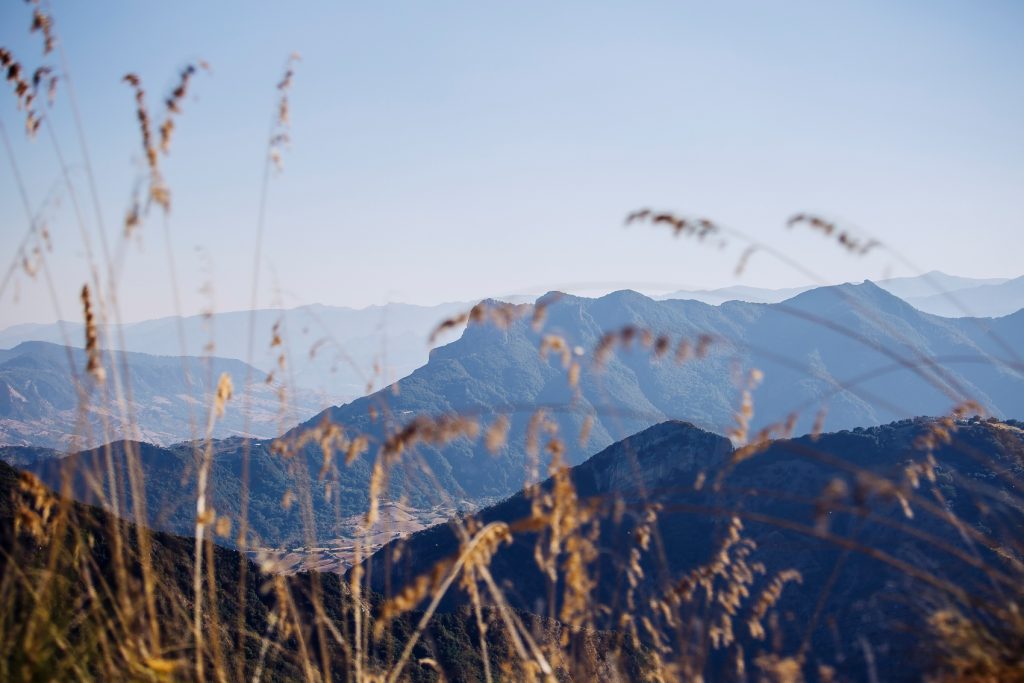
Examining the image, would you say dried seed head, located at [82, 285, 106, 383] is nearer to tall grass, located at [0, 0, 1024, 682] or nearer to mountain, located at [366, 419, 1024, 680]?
tall grass, located at [0, 0, 1024, 682]

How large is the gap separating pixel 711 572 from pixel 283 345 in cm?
219

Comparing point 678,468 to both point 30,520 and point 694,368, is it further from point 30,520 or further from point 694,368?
point 694,368

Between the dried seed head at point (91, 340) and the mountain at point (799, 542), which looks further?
the dried seed head at point (91, 340)

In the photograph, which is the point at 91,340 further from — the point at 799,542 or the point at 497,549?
the point at 799,542

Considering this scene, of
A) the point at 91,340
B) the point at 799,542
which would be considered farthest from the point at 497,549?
the point at 799,542

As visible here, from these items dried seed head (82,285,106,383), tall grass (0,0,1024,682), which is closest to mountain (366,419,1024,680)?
tall grass (0,0,1024,682)

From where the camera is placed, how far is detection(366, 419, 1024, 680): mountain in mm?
2281

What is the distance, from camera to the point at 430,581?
6.50 feet

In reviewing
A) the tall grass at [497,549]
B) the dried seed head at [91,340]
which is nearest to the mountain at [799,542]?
the tall grass at [497,549]

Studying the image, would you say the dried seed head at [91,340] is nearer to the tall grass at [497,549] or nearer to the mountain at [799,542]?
the tall grass at [497,549]

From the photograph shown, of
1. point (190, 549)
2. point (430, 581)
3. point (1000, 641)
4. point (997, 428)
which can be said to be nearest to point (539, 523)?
point (430, 581)

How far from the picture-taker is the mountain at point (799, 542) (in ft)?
7.48

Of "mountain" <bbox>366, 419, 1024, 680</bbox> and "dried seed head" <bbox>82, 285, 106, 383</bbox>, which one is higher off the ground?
"dried seed head" <bbox>82, 285, 106, 383</bbox>

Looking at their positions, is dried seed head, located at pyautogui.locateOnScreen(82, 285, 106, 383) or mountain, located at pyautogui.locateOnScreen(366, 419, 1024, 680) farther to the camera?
dried seed head, located at pyautogui.locateOnScreen(82, 285, 106, 383)
